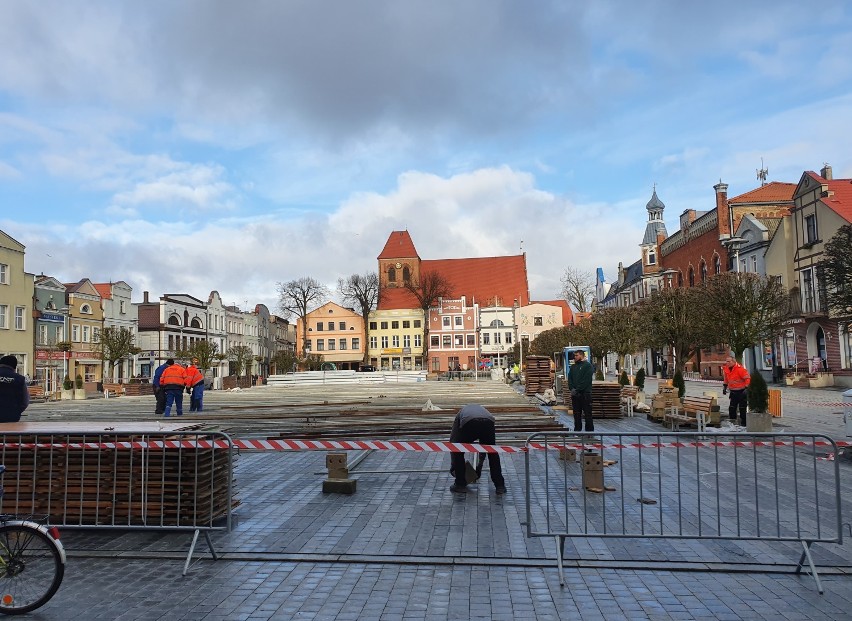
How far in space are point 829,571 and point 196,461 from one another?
20.1ft

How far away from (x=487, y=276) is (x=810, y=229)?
6367 centimetres

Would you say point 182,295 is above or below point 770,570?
above

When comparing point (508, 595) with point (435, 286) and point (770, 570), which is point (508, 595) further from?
point (435, 286)

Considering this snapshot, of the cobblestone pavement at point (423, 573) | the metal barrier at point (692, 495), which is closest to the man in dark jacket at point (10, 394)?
the cobblestone pavement at point (423, 573)

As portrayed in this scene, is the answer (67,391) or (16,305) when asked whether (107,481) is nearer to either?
(67,391)

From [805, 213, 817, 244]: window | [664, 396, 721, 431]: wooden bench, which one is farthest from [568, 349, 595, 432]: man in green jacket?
[805, 213, 817, 244]: window

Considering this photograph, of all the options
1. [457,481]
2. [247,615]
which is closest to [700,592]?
[247,615]

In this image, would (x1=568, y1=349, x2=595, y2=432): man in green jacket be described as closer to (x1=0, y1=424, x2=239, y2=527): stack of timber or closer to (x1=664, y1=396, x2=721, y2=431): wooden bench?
(x1=664, y1=396, x2=721, y2=431): wooden bench

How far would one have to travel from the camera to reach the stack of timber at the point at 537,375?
32.6m

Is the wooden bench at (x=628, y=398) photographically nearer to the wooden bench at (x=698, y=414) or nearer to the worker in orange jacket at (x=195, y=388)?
the wooden bench at (x=698, y=414)

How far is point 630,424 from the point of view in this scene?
1825 cm

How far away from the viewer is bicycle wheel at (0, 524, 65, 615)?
4.96 metres

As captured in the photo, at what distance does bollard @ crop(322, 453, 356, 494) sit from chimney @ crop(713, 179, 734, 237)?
54.4m

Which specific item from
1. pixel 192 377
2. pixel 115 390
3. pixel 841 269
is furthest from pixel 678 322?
pixel 115 390
